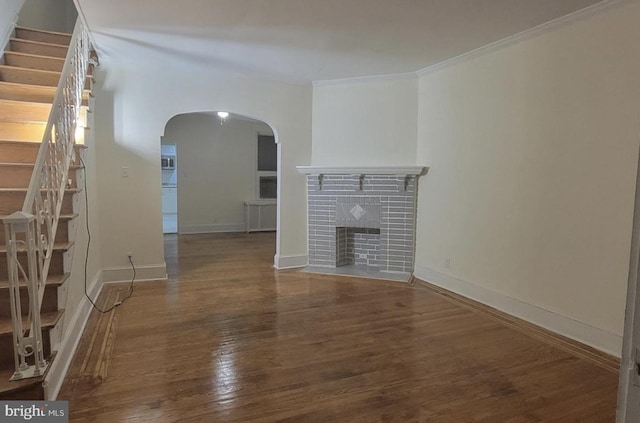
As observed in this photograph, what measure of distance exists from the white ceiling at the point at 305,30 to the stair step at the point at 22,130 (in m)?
0.99

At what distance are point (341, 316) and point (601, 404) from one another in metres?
1.93

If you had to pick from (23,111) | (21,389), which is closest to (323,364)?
(21,389)

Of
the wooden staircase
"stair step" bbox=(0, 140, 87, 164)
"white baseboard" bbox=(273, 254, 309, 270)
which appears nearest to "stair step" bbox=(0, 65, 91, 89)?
the wooden staircase

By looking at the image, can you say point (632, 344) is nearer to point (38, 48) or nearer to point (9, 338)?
point (9, 338)

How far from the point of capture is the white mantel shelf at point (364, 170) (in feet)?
15.4

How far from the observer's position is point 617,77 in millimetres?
2699

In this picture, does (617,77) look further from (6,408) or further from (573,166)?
(6,408)

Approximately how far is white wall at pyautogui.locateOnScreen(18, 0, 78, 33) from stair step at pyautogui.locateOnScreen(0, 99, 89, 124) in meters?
1.93

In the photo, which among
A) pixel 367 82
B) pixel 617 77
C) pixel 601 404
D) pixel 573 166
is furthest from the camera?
pixel 367 82

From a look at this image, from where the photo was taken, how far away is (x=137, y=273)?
4.56 metres

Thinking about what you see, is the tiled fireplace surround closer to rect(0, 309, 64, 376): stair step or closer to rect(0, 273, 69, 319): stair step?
rect(0, 273, 69, 319): stair step

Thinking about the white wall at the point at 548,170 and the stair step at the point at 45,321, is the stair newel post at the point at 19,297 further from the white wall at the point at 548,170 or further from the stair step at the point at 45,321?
the white wall at the point at 548,170

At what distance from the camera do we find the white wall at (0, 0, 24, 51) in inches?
152

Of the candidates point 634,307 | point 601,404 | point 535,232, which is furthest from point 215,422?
point 535,232
